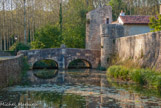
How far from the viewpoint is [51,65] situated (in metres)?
36.1

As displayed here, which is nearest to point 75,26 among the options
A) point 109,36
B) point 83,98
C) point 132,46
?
point 109,36

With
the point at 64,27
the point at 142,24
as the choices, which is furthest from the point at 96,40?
the point at 64,27

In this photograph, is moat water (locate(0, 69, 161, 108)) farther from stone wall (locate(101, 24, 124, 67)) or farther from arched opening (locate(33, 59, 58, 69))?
arched opening (locate(33, 59, 58, 69))

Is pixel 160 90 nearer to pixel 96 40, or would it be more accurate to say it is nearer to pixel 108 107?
pixel 108 107

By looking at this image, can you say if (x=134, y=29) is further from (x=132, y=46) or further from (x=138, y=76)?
(x=138, y=76)

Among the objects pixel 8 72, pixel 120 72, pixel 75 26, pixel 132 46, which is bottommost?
pixel 120 72

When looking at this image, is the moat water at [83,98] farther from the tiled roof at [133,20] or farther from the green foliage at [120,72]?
the tiled roof at [133,20]

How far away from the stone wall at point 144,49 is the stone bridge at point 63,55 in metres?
6.61

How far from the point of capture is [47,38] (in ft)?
119

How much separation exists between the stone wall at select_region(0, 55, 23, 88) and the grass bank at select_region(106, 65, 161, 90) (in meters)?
6.56

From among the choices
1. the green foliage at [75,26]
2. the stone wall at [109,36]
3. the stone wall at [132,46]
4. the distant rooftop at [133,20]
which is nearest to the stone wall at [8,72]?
the stone wall at [132,46]

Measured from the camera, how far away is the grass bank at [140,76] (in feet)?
49.3

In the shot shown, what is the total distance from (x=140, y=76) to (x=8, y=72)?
23.6 ft

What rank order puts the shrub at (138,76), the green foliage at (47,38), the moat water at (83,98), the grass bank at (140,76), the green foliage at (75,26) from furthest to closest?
the green foliage at (75,26)
the green foliage at (47,38)
the shrub at (138,76)
the grass bank at (140,76)
the moat water at (83,98)
